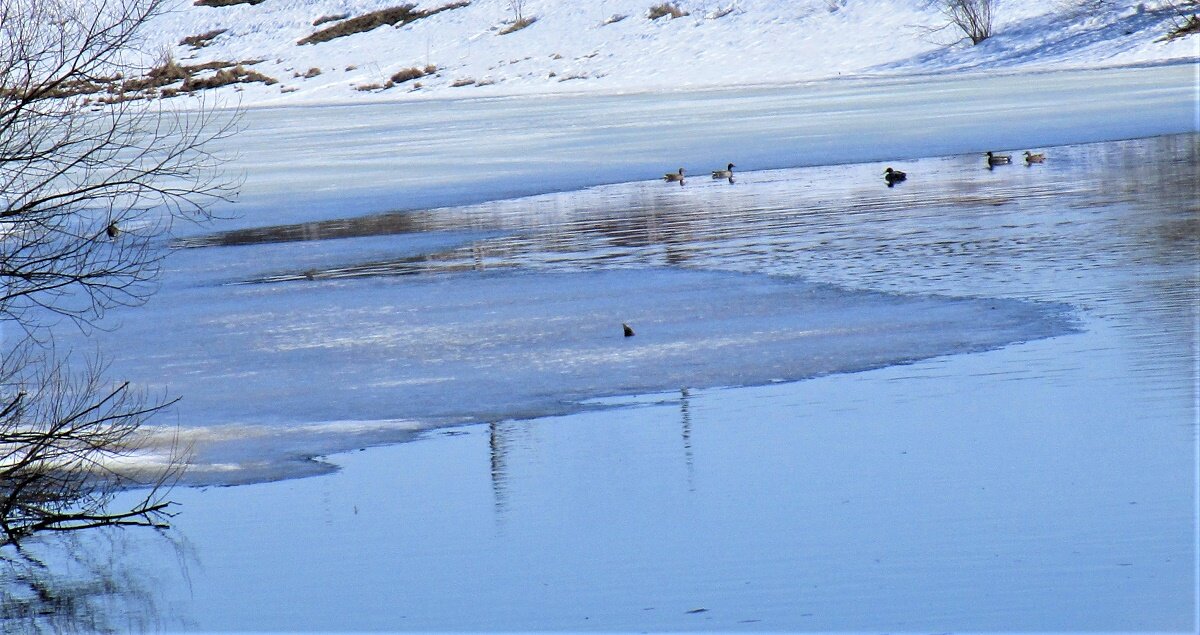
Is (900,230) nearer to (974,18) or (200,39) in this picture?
(974,18)

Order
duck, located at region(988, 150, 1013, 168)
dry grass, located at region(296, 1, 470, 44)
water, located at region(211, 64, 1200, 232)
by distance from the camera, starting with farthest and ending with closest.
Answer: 1. dry grass, located at region(296, 1, 470, 44)
2. water, located at region(211, 64, 1200, 232)
3. duck, located at region(988, 150, 1013, 168)

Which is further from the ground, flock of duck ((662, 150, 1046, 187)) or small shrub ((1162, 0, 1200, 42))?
small shrub ((1162, 0, 1200, 42))

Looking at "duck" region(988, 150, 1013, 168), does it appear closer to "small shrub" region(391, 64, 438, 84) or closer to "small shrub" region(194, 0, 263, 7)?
"small shrub" region(391, 64, 438, 84)

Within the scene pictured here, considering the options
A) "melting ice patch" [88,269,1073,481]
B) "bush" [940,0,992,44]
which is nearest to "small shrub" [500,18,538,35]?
"bush" [940,0,992,44]

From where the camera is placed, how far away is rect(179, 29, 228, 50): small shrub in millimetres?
68250

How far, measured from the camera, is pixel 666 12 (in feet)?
191

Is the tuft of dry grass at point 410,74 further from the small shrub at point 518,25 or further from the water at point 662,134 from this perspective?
the water at point 662,134

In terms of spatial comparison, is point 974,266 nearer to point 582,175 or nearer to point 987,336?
point 987,336

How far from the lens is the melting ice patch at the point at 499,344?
26.8 feet

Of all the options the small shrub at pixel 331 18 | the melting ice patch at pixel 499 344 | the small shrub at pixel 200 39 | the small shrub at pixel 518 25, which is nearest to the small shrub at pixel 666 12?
the small shrub at pixel 518 25

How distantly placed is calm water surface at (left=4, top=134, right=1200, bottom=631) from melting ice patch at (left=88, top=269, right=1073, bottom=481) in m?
0.34

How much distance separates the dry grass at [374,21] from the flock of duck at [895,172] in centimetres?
4676

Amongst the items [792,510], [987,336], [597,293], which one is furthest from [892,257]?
[792,510]

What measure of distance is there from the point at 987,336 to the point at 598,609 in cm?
465
